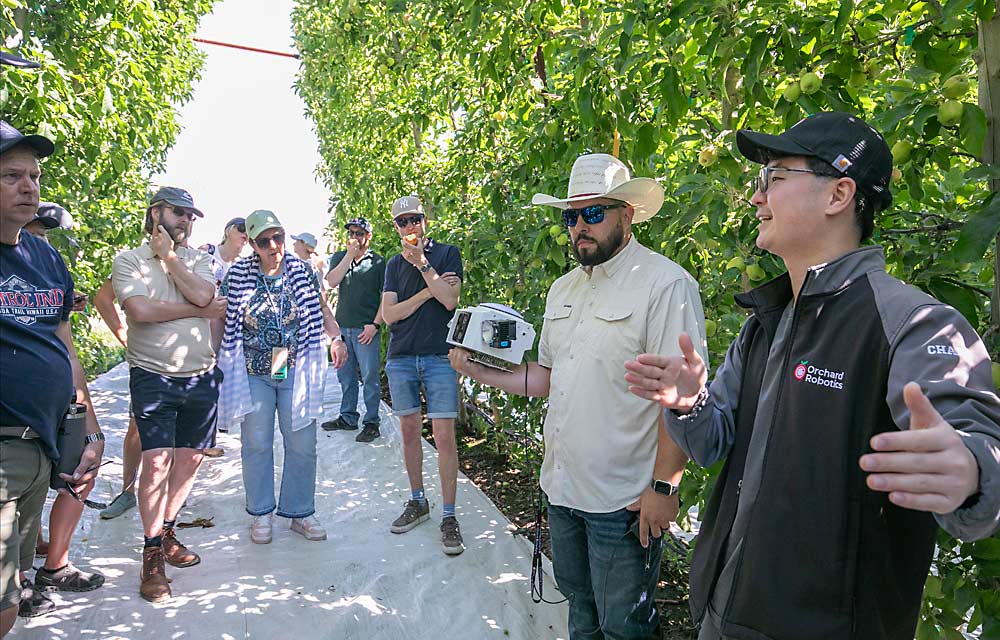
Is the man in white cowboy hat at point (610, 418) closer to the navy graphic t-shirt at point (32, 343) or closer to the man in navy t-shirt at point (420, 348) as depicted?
the man in navy t-shirt at point (420, 348)

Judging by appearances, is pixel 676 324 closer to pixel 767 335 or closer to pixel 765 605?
pixel 767 335

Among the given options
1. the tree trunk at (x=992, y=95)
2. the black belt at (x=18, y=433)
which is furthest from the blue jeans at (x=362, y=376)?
the tree trunk at (x=992, y=95)

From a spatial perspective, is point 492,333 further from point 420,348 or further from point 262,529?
point 262,529

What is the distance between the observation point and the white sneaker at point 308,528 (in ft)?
13.7

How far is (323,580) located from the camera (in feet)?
11.9

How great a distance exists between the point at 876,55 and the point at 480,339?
64.1 inches

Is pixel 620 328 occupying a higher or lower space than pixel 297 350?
higher

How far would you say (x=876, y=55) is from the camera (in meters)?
2.17

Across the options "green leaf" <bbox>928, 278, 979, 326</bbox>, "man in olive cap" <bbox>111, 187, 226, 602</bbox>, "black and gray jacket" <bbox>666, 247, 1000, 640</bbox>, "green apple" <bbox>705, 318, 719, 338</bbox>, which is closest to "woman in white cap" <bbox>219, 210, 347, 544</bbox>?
"man in olive cap" <bbox>111, 187, 226, 602</bbox>

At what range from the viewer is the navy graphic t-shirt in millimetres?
2287

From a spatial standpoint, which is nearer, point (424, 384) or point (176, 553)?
point (176, 553)

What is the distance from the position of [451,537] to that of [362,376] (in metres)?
2.87

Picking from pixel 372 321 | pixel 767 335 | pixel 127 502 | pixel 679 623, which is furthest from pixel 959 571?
pixel 372 321

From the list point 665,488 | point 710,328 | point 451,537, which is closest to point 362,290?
point 451,537
